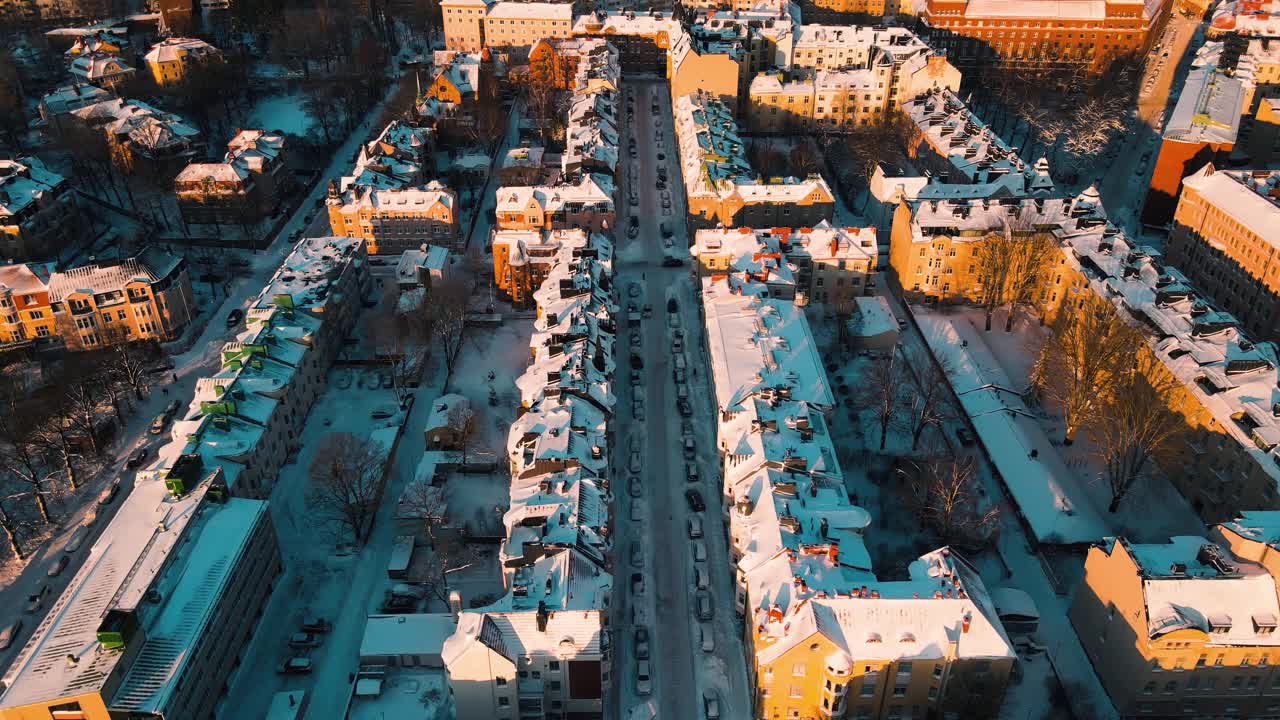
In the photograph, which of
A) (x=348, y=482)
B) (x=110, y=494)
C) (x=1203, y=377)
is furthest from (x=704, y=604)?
(x=110, y=494)

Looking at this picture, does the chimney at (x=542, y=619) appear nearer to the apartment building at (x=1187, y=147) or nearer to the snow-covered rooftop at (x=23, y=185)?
the snow-covered rooftop at (x=23, y=185)

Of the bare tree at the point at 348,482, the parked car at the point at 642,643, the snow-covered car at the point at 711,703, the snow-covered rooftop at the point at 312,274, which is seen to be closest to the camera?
the snow-covered car at the point at 711,703

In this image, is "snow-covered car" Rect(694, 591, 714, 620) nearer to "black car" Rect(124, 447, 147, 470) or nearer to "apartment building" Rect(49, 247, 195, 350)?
"black car" Rect(124, 447, 147, 470)

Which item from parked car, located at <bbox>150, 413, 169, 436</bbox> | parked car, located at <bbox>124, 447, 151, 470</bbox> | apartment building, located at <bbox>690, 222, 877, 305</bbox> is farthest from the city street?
parked car, located at <bbox>124, 447, 151, 470</bbox>

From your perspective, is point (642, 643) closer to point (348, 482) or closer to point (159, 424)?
point (348, 482)

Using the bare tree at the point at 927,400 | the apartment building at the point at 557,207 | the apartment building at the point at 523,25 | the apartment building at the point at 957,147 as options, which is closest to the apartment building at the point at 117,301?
the apartment building at the point at 557,207

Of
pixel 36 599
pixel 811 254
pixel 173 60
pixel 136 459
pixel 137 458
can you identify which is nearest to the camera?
pixel 36 599
